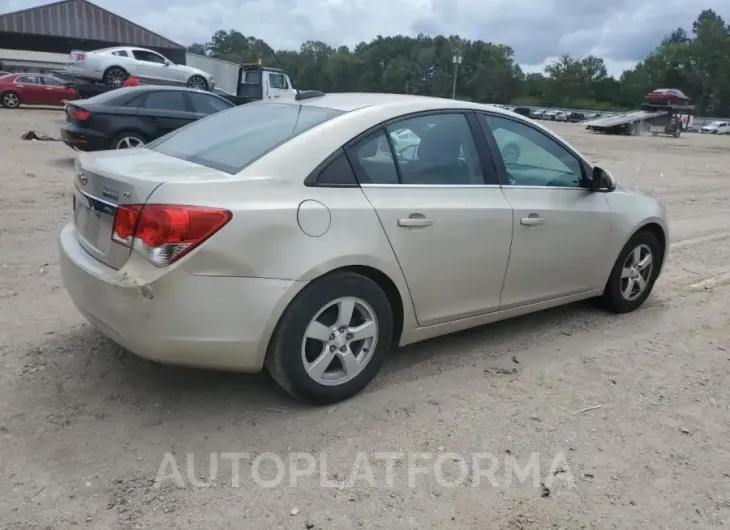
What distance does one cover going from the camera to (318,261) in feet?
10.2

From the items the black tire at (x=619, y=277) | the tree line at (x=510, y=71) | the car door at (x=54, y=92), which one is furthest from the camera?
the tree line at (x=510, y=71)

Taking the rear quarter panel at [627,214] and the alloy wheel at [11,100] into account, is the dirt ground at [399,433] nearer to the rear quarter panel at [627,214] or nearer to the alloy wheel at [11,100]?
the rear quarter panel at [627,214]

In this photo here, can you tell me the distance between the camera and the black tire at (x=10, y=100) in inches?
1029

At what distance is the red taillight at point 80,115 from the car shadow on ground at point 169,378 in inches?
285

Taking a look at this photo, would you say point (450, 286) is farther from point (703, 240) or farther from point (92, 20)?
point (92, 20)

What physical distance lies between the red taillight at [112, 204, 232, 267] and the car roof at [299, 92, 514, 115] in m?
1.14

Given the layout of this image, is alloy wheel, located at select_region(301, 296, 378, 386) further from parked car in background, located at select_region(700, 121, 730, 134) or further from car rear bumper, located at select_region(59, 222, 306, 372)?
parked car in background, located at select_region(700, 121, 730, 134)

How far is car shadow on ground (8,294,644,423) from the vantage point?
3311mm

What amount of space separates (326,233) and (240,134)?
0.93 meters

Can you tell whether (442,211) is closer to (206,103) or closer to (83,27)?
(206,103)

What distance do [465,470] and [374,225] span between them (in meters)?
1.26

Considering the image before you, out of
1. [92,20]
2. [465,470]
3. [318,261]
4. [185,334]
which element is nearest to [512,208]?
[318,261]

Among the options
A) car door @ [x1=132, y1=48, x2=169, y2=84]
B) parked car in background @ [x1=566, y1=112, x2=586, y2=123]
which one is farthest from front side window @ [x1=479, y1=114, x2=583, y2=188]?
parked car in background @ [x1=566, y1=112, x2=586, y2=123]

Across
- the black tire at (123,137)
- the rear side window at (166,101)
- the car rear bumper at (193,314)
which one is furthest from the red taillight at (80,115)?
the car rear bumper at (193,314)
